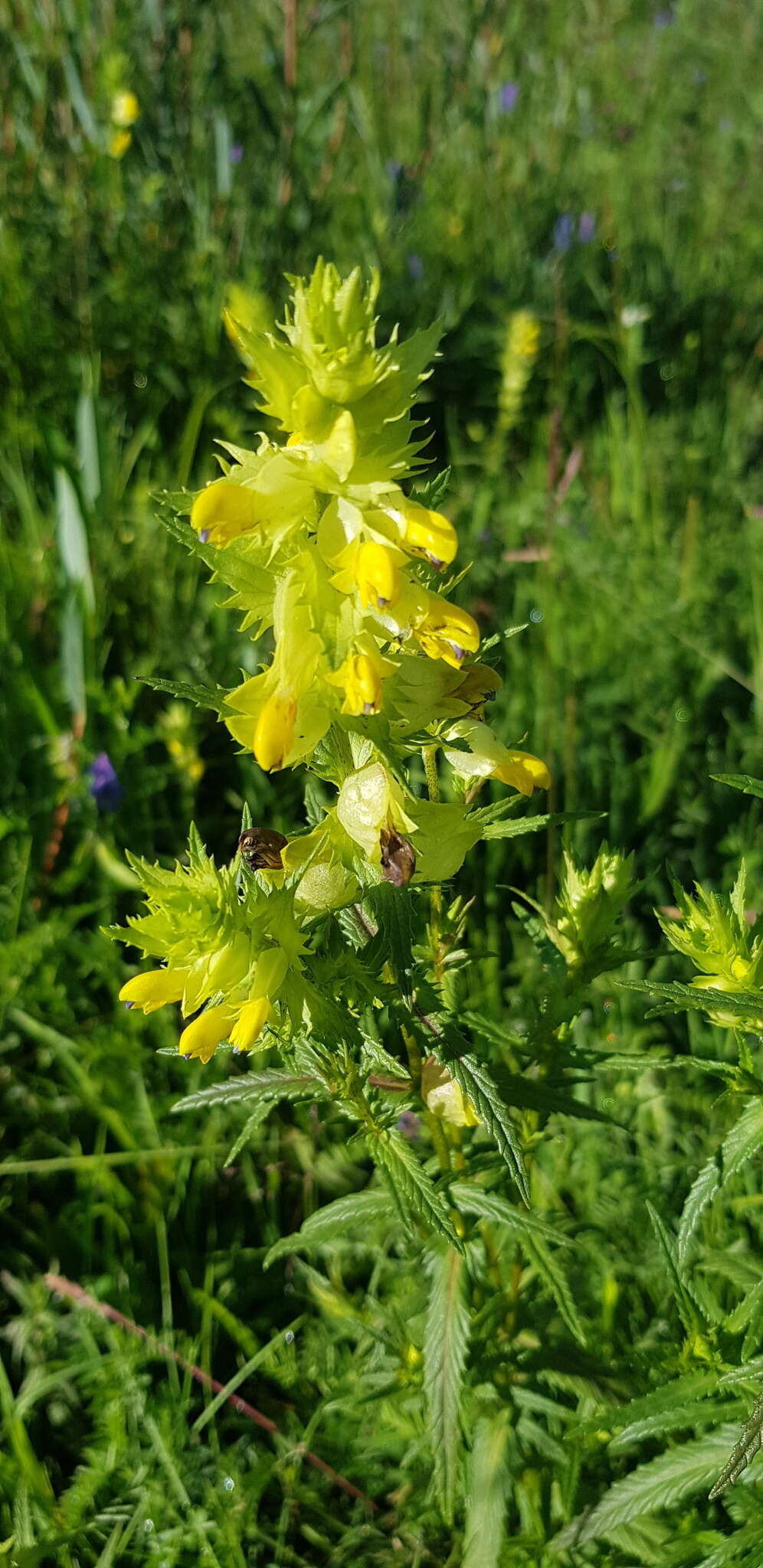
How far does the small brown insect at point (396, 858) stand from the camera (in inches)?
29.6

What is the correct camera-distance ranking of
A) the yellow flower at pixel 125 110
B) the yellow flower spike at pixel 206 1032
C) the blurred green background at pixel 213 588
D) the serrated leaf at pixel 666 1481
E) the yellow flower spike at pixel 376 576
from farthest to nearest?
the yellow flower at pixel 125 110, the blurred green background at pixel 213 588, the serrated leaf at pixel 666 1481, the yellow flower spike at pixel 206 1032, the yellow flower spike at pixel 376 576

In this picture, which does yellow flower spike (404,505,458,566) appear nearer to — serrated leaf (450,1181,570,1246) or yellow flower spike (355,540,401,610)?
yellow flower spike (355,540,401,610)

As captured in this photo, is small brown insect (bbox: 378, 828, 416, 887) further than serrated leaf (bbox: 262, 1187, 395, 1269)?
No

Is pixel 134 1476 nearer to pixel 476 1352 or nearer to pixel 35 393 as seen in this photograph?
pixel 476 1352

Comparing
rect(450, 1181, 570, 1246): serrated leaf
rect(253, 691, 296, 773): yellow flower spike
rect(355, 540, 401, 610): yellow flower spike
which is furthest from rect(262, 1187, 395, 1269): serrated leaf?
rect(355, 540, 401, 610): yellow flower spike

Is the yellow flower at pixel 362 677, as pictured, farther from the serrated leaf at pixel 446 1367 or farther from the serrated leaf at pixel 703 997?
the serrated leaf at pixel 446 1367

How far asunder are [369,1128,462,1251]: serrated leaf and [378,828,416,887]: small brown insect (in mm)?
260

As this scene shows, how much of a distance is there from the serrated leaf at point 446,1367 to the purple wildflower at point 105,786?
3.24 feet

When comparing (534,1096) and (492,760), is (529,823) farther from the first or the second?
(534,1096)

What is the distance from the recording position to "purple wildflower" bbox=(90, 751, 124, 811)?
1704mm

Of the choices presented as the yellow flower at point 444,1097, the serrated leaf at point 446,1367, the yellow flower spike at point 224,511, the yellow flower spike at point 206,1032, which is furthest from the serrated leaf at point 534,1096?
the yellow flower spike at point 224,511

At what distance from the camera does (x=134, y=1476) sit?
1260 mm

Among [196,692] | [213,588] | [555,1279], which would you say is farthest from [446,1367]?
[213,588]

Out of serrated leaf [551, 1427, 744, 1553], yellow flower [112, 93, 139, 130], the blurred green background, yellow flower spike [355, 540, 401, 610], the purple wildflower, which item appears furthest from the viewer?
yellow flower [112, 93, 139, 130]
